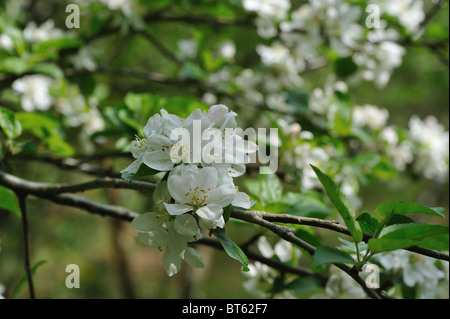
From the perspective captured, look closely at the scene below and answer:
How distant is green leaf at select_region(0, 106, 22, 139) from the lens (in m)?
0.92

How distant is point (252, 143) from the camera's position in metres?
0.69

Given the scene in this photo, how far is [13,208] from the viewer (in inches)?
39.5

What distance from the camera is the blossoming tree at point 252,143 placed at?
63 centimetres

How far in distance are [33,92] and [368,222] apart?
4.85ft

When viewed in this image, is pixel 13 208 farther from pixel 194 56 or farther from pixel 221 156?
pixel 194 56

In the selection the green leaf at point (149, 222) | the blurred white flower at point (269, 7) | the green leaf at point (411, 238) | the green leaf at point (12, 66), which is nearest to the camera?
the green leaf at point (411, 238)

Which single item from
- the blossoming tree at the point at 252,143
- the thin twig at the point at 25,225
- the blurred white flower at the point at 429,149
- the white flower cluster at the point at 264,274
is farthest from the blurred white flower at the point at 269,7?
the thin twig at the point at 25,225

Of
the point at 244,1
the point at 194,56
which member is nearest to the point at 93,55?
the point at 194,56

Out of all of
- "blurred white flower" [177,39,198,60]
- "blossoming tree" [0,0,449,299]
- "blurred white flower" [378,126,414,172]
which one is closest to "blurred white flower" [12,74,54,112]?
"blossoming tree" [0,0,449,299]

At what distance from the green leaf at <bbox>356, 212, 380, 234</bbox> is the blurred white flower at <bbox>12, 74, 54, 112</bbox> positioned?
4.59 ft

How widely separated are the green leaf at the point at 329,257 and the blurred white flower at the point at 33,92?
1405 millimetres

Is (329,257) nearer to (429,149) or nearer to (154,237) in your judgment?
(154,237)

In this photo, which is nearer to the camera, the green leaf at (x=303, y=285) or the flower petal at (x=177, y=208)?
the flower petal at (x=177, y=208)

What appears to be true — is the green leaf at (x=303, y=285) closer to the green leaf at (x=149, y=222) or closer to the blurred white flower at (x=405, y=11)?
the green leaf at (x=149, y=222)
